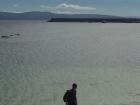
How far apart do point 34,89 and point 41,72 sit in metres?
9.76

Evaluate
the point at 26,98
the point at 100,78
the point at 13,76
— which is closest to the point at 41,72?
the point at 13,76

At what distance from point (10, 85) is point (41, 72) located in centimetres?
846

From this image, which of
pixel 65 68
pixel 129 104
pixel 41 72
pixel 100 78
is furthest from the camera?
pixel 65 68

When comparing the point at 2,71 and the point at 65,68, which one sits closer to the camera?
the point at 2,71

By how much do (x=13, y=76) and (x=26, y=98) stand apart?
10.3m

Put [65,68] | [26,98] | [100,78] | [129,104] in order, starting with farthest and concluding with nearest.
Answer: [65,68]
[100,78]
[26,98]
[129,104]

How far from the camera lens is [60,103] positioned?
27.6 metres

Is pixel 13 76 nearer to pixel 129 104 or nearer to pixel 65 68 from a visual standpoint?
pixel 65 68

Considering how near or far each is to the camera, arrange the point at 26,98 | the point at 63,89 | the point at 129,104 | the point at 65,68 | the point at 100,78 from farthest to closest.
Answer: the point at 65,68
the point at 100,78
the point at 63,89
the point at 26,98
the point at 129,104

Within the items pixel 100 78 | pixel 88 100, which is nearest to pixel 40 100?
pixel 88 100

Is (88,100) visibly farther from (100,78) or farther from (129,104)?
(100,78)

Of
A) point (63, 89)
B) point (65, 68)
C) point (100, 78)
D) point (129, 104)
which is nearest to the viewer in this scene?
point (129, 104)

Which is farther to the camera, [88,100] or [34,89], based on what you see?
[34,89]

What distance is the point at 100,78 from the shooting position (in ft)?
125
